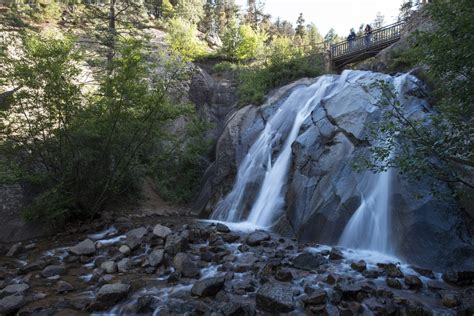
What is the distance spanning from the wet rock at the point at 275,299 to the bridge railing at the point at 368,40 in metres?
17.7

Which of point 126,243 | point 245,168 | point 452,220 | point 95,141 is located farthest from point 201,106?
point 452,220

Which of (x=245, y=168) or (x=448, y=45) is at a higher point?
(x=448, y=45)

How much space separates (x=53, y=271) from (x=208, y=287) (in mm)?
3240

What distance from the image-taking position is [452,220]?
625cm

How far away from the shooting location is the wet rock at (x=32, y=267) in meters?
6.11

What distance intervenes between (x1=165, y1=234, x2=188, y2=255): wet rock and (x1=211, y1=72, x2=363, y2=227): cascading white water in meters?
3.27

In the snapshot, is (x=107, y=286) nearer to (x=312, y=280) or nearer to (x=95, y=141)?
(x=312, y=280)

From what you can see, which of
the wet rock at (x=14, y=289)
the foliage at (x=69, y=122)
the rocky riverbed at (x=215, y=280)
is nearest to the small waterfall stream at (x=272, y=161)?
the rocky riverbed at (x=215, y=280)

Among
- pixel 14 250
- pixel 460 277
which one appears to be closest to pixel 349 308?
pixel 460 277

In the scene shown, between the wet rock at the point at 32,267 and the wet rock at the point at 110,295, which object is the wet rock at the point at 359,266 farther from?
the wet rock at the point at 32,267

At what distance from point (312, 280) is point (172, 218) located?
742cm

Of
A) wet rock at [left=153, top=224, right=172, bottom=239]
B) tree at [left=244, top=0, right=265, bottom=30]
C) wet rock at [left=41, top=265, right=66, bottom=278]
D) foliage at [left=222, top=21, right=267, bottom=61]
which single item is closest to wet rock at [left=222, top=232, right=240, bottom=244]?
wet rock at [left=153, top=224, right=172, bottom=239]

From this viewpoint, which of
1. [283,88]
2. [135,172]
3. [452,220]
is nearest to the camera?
[452,220]

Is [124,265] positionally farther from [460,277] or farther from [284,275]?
[460,277]
